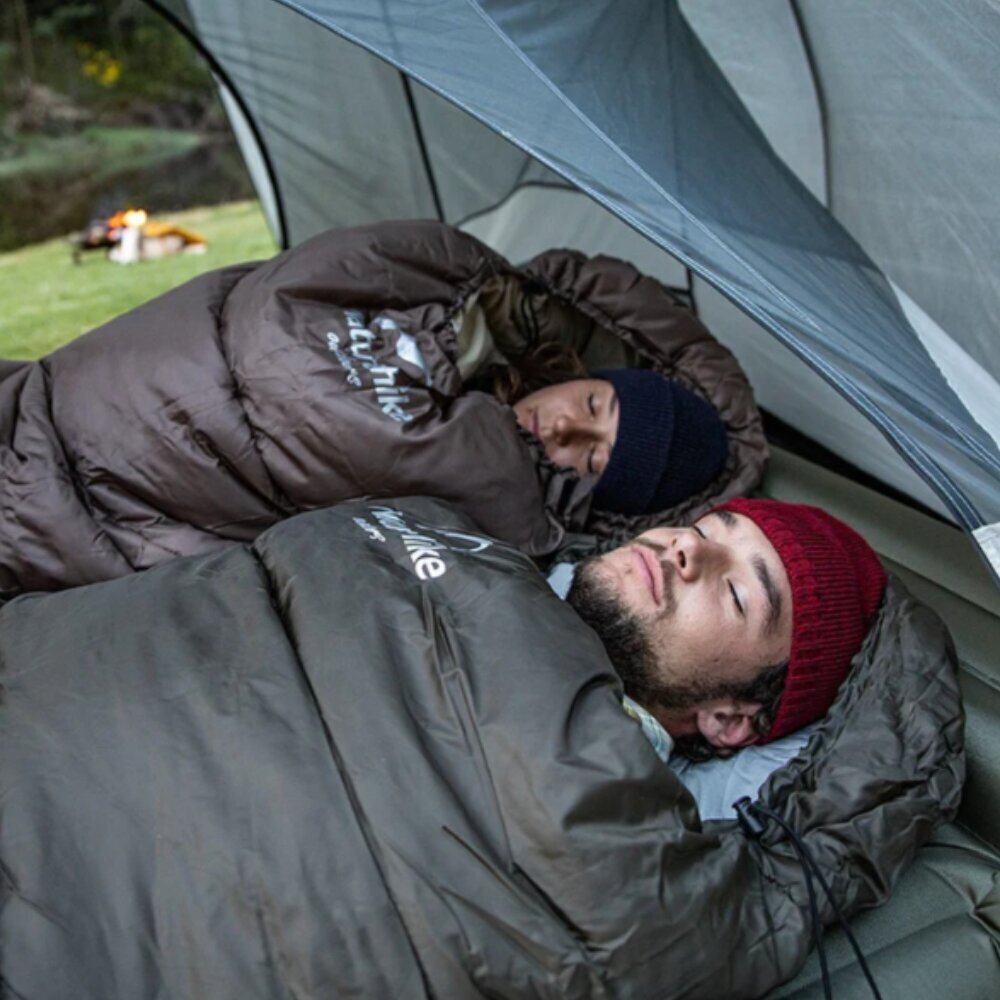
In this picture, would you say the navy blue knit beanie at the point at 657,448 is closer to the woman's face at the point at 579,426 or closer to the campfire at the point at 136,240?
the woman's face at the point at 579,426

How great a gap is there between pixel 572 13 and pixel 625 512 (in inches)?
34.9

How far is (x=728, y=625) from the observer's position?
5.01ft

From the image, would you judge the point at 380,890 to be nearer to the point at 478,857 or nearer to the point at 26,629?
the point at 478,857

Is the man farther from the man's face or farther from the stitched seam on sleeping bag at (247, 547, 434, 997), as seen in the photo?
the stitched seam on sleeping bag at (247, 547, 434, 997)

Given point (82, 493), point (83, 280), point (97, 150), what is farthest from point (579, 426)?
point (97, 150)

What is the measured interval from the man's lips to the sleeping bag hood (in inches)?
8.1

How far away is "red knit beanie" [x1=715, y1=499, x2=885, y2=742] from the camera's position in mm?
1541

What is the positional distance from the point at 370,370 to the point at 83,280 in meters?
3.33

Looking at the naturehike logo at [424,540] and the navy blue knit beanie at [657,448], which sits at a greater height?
the naturehike logo at [424,540]

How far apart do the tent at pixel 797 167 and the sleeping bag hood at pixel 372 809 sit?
43cm

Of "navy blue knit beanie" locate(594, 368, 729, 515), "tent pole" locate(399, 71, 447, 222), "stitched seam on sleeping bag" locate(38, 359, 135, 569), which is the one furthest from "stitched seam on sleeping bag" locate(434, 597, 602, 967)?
"tent pole" locate(399, 71, 447, 222)

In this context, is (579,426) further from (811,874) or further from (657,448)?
(811,874)

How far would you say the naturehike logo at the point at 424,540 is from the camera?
139cm

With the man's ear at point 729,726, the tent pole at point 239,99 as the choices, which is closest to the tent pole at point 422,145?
the tent pole at point 239,99
